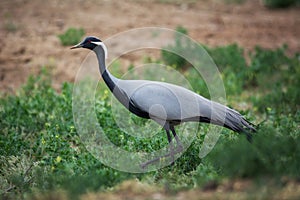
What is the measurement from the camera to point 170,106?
20.6 ft

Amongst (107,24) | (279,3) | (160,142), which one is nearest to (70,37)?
(107,24)

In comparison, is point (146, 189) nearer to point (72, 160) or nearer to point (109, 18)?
point (72, 160)

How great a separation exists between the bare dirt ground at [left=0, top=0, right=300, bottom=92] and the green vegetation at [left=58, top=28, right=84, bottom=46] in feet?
0.56

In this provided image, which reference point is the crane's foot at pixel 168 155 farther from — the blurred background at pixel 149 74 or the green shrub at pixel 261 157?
the green shrub at pixel 261 157

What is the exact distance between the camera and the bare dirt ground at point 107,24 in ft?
35.1

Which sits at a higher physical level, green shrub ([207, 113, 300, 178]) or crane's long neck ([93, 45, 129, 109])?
crane's long neck ([93, 45, 129, 109])

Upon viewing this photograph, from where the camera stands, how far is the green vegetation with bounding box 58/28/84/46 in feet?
36.3

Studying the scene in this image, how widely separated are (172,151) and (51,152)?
59.4 inches

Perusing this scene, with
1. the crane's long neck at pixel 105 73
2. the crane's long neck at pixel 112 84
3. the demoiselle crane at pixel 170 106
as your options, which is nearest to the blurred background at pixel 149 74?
the demoiselle crane at pixel 170 106

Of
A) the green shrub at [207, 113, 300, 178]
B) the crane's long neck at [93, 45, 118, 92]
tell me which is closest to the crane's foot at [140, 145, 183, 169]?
the green shrub at [207, 113, 300, 178]

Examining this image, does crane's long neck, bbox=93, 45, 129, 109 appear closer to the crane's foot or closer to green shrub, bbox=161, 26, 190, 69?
the crane's foot

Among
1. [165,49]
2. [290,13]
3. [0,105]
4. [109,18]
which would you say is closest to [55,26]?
[109,18]

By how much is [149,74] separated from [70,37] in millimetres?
2243

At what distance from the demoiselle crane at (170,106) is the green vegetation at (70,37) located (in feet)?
15.6
